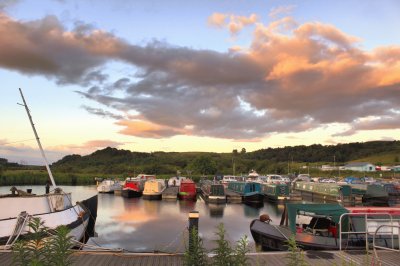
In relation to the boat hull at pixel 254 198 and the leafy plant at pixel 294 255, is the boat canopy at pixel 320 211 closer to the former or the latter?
the leafy plant at pixel 294 255

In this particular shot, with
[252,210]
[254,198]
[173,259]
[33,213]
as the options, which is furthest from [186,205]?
[173,259]

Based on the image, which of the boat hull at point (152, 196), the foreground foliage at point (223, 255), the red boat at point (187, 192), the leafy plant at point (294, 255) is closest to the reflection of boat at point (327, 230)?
the leafy plant at point (294, 255)

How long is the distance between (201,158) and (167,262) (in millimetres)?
123122

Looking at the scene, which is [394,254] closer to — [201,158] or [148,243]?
[148,243]

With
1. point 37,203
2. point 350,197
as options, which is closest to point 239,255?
point 37,203

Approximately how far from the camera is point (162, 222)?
40.8 meters

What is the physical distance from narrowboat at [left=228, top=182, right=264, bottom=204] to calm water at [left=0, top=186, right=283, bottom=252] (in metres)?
1.97

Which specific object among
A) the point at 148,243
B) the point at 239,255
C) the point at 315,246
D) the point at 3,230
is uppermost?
the point at 239,255

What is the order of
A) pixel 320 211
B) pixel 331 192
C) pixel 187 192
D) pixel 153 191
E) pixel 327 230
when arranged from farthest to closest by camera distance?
pixel 153 191 → pixel 187 192 → pixel 331 192 → pixel 327 230 → pixel 320 211

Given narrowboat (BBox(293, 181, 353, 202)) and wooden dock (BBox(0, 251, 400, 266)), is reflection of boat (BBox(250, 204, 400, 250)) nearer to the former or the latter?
wooden dock (BBox(0, 251, 400, 266))

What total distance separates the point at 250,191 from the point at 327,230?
132 feet

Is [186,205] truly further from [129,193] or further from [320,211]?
[320,211]

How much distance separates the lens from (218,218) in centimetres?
4366

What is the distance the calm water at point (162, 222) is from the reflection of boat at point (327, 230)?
8.99 feet
